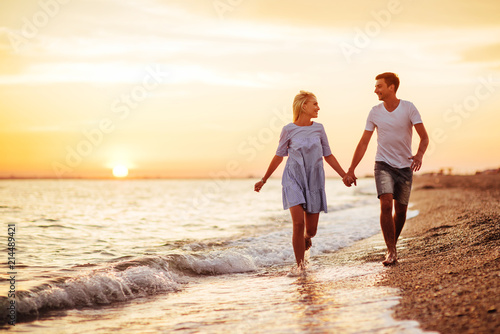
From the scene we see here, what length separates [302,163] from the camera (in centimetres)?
632

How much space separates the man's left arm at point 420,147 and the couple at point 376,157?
0.02 m

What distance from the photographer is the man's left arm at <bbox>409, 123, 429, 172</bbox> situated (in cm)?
Answer: 606

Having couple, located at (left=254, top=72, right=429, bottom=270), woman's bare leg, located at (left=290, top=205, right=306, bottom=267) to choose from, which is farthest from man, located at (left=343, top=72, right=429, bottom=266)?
woman's bare leg, located at (left=290, top=205, right=306, bottom=267)

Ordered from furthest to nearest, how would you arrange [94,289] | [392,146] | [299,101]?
[299,101] < [392,146] < [94,289]

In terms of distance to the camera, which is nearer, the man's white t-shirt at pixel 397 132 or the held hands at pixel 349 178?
the man's white t-shirt at pixel 397 132

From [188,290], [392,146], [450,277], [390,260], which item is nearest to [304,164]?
[392,146]

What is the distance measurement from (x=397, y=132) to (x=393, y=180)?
0.66 metres

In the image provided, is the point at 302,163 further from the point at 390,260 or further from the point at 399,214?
the point at 390,260

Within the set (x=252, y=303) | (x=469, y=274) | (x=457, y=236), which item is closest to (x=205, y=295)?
(x=252, y=303)

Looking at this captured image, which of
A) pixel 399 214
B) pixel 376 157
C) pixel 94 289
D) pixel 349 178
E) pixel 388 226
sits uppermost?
pixel 376 157

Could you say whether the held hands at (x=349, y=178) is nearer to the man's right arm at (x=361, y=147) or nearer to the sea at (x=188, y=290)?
the man's right arm at (x=361, y=147)

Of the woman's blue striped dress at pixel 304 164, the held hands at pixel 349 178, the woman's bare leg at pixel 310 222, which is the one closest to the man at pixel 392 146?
the held hands at pixel 349 178

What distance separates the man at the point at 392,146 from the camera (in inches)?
244

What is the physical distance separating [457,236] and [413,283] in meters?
3.22
